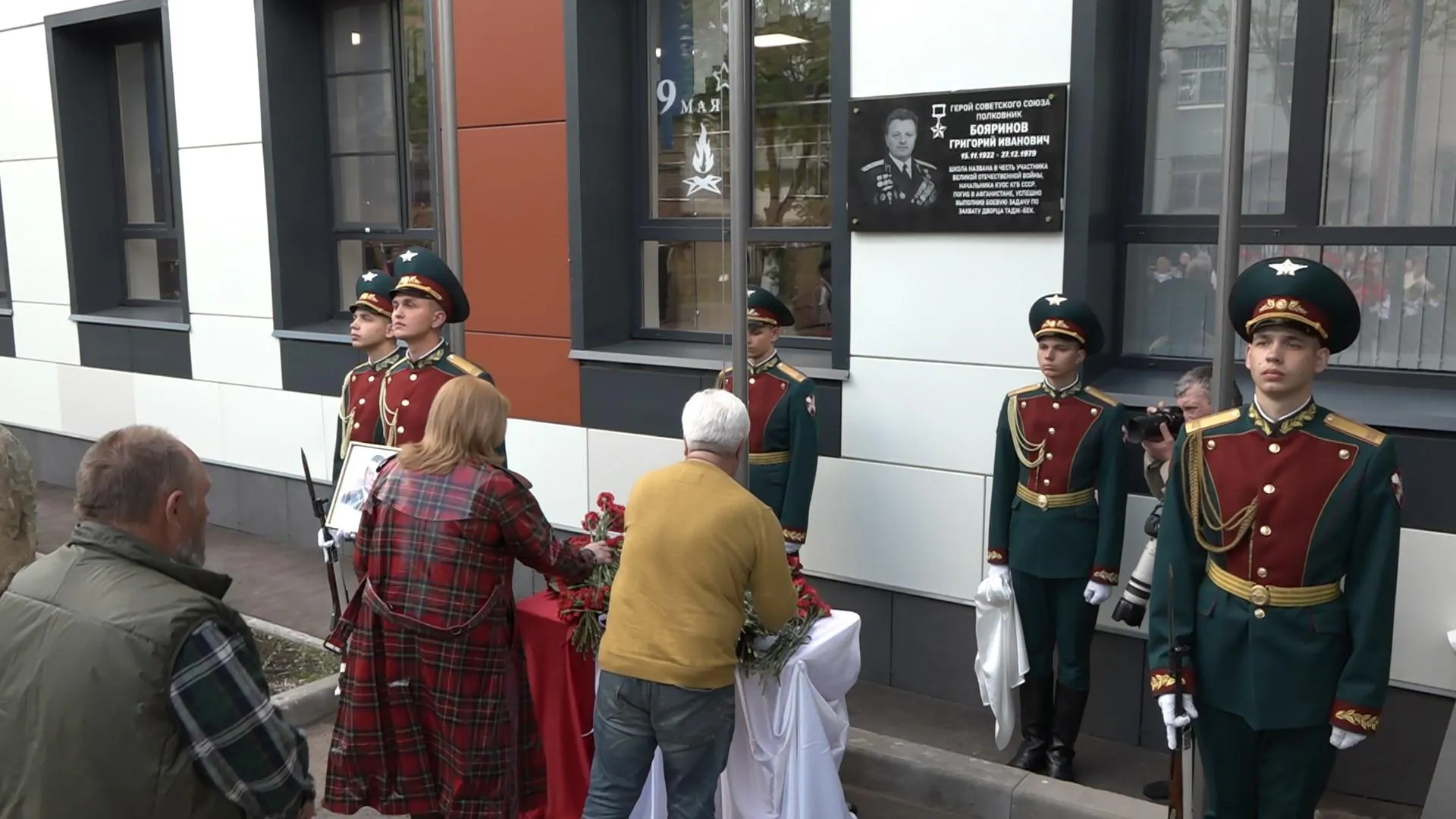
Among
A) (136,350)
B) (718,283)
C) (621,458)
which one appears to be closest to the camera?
(621,458)

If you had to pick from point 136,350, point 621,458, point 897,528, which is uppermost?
point 136,350

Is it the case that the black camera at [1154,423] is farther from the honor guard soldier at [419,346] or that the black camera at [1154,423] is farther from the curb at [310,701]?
the curb at [310,701]

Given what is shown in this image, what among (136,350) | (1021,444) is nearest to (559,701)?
(1021,444)

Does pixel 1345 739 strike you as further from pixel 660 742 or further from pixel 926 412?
pixel 926 412

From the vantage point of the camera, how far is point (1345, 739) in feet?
9.64

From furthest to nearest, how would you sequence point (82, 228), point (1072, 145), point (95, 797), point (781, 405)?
point (82, 228)
point (781, 405)
point (1072, 145)
point (95, 797)

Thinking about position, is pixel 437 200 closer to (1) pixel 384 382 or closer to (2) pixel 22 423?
(1) pixel 384 382

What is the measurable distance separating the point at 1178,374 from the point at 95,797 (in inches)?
164

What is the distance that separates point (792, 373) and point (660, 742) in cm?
216

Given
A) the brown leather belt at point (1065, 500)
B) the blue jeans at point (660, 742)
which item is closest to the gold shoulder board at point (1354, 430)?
the brown leather belt at point (1065, 500)

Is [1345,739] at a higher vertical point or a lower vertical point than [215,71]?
lower

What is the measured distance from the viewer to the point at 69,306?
9211 millimetres

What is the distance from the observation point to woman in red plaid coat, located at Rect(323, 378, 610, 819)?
337cm

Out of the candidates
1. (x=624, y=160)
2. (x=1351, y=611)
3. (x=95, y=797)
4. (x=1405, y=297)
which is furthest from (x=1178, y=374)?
(x=95, y=797)
